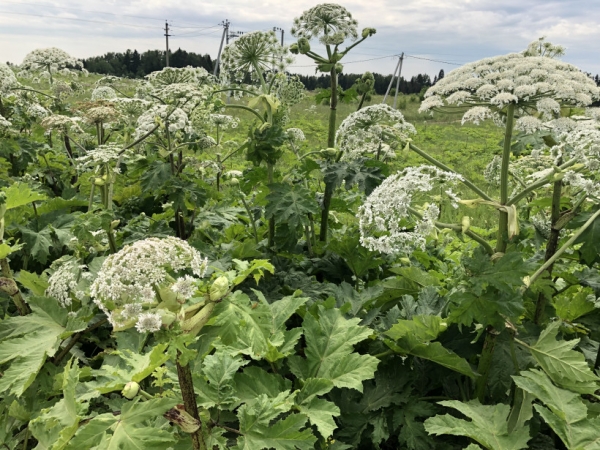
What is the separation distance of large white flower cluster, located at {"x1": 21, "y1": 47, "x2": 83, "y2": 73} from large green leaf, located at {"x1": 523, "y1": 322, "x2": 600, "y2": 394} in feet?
23.3

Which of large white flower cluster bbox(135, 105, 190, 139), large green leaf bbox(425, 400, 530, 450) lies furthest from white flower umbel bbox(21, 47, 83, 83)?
large green leaf bbox(425, 400, 530, 450)

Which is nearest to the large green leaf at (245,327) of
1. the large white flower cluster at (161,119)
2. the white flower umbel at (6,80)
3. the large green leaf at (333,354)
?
the large green leaf at (333,354)

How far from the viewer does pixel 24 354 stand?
7.25ft

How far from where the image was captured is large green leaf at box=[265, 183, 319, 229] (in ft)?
10.5

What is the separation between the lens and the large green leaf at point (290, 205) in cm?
320

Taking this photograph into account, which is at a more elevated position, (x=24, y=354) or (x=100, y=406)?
(x=24, y=354)

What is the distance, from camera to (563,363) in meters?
2.05

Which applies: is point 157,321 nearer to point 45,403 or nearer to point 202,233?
point 45,403

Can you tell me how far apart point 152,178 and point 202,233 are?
765 mm

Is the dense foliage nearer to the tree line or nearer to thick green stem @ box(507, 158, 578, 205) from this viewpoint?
thick green stem @ box(507, 158, 578, 205)

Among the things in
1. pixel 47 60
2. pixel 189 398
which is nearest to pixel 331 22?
pixel 189 398

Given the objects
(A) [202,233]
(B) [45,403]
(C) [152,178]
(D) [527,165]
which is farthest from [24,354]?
(D) [527,165]

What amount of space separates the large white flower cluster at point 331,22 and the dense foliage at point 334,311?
0.01 metres

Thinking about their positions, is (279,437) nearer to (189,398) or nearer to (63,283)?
(189,398)
